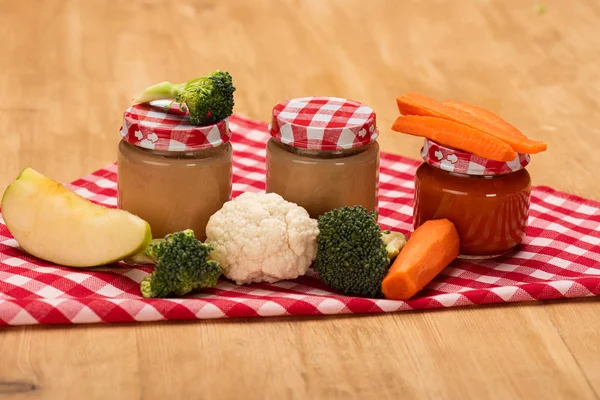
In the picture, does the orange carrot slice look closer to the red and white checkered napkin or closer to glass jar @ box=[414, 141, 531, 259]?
glass jar @ box=[414, 141, 531, 259]

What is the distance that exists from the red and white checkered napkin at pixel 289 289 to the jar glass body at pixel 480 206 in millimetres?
40

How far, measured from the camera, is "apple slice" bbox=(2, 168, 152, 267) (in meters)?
1.81

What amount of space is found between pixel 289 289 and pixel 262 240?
0.10m

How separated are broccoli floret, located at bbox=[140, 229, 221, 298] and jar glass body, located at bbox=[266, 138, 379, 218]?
24 centimetres

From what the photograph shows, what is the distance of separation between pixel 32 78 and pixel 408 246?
5.08 ft

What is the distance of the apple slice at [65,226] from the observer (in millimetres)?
1814

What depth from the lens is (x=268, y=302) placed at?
1.72 metres

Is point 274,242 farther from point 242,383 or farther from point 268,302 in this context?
point 242,383

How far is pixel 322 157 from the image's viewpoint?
1897mm

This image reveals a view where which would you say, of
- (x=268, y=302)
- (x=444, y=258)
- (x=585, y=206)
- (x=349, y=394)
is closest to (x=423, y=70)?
(x=585, y=206)

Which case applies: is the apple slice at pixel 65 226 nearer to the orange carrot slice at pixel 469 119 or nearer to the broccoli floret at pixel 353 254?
the broccoli floret at pixel 353 254

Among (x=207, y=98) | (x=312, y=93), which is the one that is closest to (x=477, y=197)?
(x=207, y=98)

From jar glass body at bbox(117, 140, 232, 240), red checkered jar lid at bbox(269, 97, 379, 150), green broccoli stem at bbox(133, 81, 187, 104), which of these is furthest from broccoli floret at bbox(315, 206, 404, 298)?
green broccoli stem at bbox(133, 81, 187, 104)

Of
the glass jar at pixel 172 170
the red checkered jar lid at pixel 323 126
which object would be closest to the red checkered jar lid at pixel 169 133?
the glass jar at pixel 172 170
